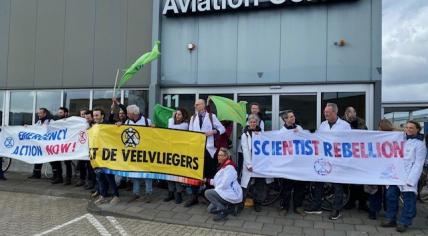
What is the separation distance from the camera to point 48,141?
28.0 feet

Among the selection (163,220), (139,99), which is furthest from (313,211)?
(139,99)

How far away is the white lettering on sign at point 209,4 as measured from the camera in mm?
8922

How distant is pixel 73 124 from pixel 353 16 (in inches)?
266

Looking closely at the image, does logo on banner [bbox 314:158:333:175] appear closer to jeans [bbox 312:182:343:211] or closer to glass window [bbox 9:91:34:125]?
jeans [bbox 312:182:343:211]

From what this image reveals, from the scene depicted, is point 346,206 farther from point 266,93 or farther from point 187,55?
point 187,55

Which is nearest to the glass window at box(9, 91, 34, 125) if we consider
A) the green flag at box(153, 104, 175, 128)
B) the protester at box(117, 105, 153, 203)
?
the green flag at box(153, 104, 175, 128)

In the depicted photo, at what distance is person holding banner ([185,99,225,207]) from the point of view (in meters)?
6.98

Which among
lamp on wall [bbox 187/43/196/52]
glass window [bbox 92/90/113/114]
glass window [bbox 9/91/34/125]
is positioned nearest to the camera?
lamp on wall [bbox 187/43/196/52]

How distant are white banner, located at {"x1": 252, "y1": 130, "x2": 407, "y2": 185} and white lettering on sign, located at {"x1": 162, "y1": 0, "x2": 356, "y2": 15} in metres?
3.70

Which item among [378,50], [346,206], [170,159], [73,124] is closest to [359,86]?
[378,50]

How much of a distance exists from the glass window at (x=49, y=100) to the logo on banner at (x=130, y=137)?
487 centimetres

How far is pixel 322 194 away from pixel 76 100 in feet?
24.4

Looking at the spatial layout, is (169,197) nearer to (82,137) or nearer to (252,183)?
(252,183)

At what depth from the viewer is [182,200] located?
23.9ft
